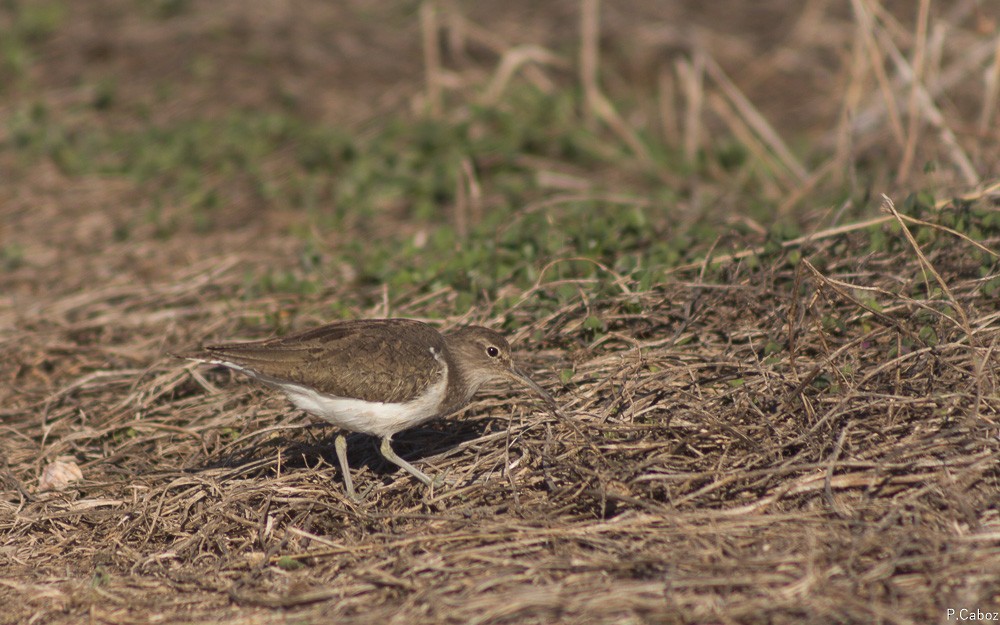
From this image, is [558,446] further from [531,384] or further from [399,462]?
[399,462]

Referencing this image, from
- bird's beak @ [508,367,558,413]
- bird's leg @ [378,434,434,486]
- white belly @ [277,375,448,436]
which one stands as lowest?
bird's leg @ [378,434,434,486]

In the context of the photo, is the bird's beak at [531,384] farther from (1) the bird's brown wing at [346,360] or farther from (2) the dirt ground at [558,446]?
(1) the bird's brown wing at [346,360]

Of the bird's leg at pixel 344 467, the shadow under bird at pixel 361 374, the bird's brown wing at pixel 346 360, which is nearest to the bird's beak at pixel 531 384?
the shadow under bird at pixel 361 374

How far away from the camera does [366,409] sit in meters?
6.00

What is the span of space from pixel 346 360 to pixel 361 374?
4.9 inches

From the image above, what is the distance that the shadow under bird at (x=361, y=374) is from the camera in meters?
5.94

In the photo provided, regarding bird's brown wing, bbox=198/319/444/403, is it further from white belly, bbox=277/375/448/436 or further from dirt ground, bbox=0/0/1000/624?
dirt ground, bbox=0/0/1000/624

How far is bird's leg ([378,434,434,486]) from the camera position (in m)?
5.92

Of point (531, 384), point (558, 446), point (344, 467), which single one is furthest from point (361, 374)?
point (558, 446)

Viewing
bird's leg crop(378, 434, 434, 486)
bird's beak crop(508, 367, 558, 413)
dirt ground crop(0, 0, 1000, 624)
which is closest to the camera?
dirt ground crop(0, 0, 1000, 624)

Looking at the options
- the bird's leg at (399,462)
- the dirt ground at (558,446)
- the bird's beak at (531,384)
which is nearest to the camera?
the dirt ground at (558,446)

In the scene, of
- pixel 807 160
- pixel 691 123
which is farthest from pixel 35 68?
pixel 807 160

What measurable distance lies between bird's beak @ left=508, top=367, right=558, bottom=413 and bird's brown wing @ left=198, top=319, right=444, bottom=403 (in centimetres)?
53

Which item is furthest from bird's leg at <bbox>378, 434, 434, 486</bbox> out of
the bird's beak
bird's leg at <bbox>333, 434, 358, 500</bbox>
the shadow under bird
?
the bird's beak
